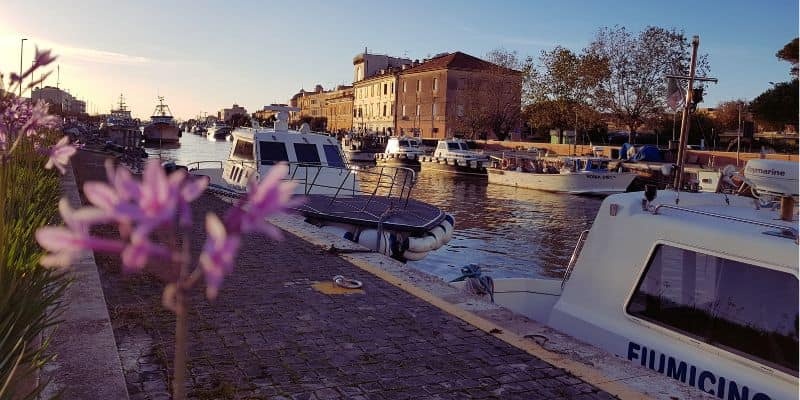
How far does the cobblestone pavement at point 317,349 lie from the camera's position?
165 inches

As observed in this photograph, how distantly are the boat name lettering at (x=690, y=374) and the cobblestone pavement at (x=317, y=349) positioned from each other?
2.60 ft

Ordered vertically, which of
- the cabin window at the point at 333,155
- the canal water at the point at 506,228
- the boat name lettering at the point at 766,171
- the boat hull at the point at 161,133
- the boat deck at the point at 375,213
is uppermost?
the boat hull at the point at 161,133

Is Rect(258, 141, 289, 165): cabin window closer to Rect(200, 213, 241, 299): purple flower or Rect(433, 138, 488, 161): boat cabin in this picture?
Rect(200, 213, 241, 299): purple flower

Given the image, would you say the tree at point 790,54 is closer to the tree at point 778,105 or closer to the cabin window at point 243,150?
the tree at point 778,105

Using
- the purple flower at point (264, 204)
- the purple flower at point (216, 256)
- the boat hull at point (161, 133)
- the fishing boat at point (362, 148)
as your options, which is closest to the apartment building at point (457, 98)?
the fishing boat at point (362, 148)

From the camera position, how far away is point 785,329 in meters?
4.12

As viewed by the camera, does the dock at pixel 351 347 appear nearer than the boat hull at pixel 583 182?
Yes

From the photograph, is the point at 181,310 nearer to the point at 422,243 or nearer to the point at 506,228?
the point at 422,243

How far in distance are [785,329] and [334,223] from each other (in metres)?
8.78

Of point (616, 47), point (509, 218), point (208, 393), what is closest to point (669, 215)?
point (208, 393)

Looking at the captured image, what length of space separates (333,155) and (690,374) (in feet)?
42.4

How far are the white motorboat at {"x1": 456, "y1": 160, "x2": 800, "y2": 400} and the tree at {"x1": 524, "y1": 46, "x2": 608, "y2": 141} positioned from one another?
38.4 m

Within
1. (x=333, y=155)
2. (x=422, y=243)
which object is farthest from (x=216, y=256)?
(x=333, y=155)

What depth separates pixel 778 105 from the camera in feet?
116
